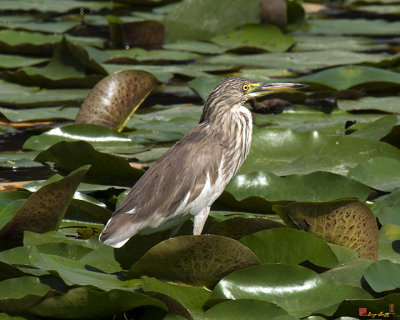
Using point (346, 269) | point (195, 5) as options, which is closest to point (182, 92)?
point (195, 5)

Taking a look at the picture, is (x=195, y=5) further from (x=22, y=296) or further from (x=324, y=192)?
(x=22, y=296)

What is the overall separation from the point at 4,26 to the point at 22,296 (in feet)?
22.6

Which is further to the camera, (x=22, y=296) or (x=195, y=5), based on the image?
(x=195, y=5)

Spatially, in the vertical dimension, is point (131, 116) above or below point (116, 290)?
below

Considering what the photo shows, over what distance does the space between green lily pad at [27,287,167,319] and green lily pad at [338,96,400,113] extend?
4.07 metres

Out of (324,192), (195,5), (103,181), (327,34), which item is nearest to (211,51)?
(195,5)

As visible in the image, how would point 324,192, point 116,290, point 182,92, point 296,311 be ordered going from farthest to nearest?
point 182,92 < point 324,192 < point 296,311 < point 116,290

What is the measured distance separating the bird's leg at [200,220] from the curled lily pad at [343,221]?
0.45 m

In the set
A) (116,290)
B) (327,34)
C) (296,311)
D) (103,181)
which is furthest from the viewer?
(327,34)

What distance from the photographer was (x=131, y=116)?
707 centimetres

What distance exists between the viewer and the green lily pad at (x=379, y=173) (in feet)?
17.0

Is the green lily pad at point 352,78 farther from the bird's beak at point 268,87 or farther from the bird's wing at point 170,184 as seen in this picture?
the bird's wing at point 170,184

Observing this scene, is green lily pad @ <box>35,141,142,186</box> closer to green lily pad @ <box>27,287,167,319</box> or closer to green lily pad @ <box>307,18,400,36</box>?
green lily pad @ <box>27,287,167,319</box>

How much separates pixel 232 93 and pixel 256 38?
15.9 feet
